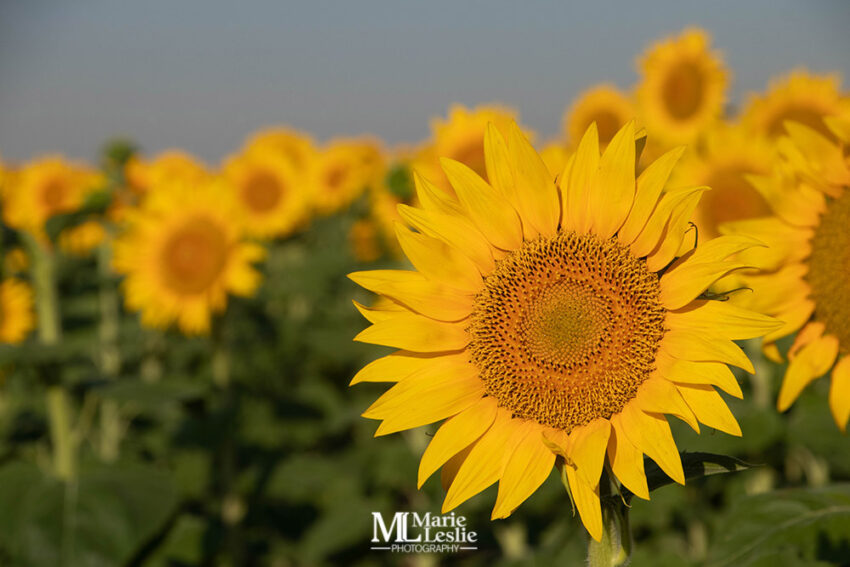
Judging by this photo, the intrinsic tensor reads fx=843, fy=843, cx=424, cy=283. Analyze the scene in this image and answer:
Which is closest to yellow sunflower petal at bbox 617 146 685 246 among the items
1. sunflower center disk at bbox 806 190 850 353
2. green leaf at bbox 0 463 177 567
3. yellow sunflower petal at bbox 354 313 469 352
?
yellow sunflower petal at bbox 354 313 469 352

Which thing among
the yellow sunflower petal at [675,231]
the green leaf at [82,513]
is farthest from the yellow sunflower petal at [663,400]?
the green leaf at [82,513]

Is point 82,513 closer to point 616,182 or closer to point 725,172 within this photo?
point 616,182

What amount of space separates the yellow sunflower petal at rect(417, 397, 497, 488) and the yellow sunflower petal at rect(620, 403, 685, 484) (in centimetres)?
30

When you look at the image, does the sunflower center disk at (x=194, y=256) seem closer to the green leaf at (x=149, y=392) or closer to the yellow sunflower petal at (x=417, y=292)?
the green leaf at (x=149, y=392)

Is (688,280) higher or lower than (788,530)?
higher

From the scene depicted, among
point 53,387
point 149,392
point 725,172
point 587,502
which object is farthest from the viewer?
point 725,172

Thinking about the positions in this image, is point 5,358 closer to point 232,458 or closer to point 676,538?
point 232,458

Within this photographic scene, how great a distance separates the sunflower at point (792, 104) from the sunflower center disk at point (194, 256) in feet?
11.6

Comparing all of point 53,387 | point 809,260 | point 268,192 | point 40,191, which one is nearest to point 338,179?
point 268,192

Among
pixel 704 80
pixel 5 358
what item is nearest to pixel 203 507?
pixel 5 358

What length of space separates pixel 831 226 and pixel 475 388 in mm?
1203

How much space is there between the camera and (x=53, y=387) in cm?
432

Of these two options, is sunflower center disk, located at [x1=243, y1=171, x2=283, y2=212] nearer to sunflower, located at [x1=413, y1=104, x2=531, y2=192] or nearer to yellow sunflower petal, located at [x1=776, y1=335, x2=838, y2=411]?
sunflower, located at [x1=413, y1=104, x2=531, y2=192]

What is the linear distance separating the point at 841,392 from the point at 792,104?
3.49 metres
